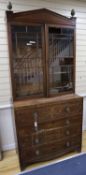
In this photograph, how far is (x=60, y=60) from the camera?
2.46 meters

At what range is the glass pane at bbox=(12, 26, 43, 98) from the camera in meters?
2.20

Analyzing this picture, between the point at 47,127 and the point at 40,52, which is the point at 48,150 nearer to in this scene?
the point at 47,127

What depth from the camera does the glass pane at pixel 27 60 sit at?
2.20 meters

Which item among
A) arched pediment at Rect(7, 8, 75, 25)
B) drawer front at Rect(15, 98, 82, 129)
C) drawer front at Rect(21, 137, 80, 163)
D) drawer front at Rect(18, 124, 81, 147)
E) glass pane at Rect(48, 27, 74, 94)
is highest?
arched pediment at Rect(7, 8, 75, 25)

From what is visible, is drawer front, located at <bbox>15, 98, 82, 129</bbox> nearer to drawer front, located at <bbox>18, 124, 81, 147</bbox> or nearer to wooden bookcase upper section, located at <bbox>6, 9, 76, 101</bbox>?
drawer front, located at <bbox>18, 124, 81, 147</bbox>

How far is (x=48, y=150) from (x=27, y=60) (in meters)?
1.36

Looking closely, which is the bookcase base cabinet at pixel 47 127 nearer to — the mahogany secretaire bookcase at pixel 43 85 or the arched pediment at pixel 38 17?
the mahogany secretaire bookcase at pixel 43 85

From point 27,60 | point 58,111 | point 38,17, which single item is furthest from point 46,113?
point 38,17

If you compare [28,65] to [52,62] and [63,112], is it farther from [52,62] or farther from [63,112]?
[63,112]

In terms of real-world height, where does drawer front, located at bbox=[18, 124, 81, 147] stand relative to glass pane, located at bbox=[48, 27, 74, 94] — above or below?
below

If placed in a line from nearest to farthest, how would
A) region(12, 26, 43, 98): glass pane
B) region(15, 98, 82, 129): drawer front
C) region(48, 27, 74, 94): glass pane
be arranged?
region(15, 98, 82, 129): drawer front
region(12, 26, 43, 98): glass pane
region(48, 27, 74, 94): glass pane

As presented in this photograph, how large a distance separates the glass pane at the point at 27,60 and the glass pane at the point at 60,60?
182 millimetres

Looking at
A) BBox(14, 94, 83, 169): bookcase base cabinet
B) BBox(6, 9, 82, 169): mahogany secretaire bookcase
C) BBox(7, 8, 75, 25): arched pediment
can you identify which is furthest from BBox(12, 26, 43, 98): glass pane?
BBox(14, 94, 83, 169): bookcase base cabinet

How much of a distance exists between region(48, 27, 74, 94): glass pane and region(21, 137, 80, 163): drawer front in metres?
0.80
